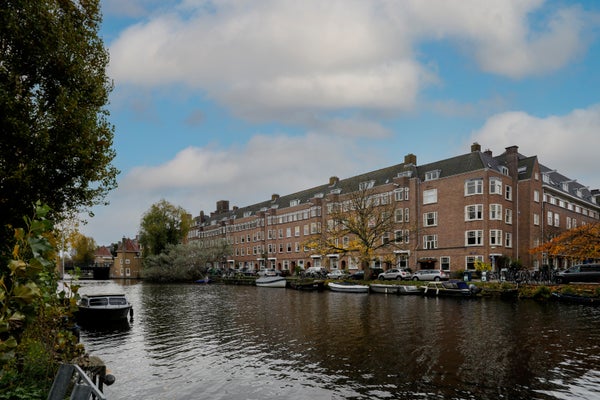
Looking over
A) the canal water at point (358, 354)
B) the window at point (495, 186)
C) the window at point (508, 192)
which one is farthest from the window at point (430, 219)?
the canal water at point (358, 354)

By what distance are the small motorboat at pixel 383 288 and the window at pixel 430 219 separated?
18728mm

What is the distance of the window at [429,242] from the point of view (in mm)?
60188

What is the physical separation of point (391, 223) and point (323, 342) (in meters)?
33.2

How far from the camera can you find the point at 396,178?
214 feet

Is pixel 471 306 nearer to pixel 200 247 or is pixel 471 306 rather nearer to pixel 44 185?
pixel 44 185

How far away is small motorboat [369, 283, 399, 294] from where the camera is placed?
4450cm

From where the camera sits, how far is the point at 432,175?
2452 inches

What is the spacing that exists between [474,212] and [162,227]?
65300mm

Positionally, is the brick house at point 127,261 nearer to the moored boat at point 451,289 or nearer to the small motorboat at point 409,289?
the small motorboat at point 409,289

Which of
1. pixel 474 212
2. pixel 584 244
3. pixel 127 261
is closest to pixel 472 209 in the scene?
pixel 474 212

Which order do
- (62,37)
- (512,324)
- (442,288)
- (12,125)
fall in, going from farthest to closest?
(442,288) → (512,324) → (62,37) → (12,125)

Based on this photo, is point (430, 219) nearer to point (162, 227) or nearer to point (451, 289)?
point (451, 289)

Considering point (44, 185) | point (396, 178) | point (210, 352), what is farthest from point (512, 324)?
point (396, 178)

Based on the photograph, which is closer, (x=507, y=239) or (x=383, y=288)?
(x=383, y=288)
